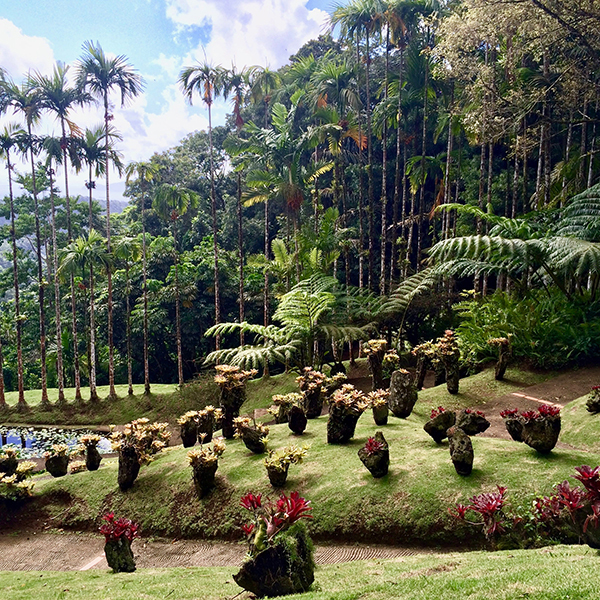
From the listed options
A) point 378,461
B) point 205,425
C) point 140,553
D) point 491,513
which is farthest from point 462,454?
point 205,425

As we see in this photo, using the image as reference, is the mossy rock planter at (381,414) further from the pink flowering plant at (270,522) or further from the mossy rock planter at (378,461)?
the pink flowering plant at (270,522)

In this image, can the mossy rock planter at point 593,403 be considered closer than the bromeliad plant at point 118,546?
No

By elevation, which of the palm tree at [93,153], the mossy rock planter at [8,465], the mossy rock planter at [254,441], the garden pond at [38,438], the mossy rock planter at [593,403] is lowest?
the garden pond at [38,438]

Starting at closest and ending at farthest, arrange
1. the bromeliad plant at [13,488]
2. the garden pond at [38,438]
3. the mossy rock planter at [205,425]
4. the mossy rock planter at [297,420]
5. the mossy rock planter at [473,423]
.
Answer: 1. the mossy rock planter at [473,423]
2. the bromeliad plant at [13,488]
3. the mossy rock planter at [297,420]
4. the mossy rock planter at [205,425]
5. the garden pond at [38,438]

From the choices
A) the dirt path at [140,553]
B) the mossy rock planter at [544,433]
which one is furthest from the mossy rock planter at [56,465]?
the mossy rock planter at [544,433]

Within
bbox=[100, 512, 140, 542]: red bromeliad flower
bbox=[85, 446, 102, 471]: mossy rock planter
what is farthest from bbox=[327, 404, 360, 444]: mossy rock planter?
bbox=[85, 446, 102, 471]: mossy rock planter

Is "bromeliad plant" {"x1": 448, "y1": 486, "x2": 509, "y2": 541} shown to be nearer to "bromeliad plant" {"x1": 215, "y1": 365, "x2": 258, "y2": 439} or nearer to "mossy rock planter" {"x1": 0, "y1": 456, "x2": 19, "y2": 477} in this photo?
"bromeliad plant" {"x1": 215, "y1": 365, "x2": 258, "y2": 439}

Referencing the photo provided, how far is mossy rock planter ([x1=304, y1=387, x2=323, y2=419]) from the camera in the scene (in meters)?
7.98

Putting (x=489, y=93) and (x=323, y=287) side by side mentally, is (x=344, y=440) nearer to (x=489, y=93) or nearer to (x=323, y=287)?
(x=323, y=287)

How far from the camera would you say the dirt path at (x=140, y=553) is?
4.58m

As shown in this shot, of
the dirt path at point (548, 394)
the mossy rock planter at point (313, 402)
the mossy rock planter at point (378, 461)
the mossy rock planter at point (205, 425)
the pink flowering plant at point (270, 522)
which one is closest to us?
the pink flowering plant at point (270, 522)

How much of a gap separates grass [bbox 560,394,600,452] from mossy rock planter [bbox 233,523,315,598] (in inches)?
170

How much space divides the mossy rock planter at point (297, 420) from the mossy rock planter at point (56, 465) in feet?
13.1

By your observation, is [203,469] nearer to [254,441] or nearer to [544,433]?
[254,441]
